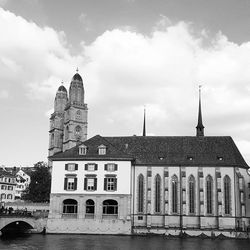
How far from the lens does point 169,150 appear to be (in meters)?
76.7

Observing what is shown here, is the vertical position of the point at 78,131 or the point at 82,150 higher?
the point at 78,131

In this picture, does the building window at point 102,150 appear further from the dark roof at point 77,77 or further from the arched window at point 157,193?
the dark roof at point 77,77

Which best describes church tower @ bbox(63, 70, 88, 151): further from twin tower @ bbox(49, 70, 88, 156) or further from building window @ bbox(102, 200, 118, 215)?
building window @ bbox(102, 200, 118, 215)

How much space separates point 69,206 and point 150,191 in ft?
46.5

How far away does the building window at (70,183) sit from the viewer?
70938 mm

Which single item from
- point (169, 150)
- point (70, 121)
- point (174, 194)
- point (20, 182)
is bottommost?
point (174, 194)

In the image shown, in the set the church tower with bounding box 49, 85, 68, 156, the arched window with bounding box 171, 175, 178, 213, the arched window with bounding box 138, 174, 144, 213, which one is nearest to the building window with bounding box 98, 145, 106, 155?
the arched window with bounding box 138, 174, 144, 213

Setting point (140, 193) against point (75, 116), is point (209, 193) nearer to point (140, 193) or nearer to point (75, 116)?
point (140, 193)

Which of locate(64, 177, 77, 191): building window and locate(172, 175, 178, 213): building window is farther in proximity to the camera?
locate(172, 175, 178, 213): building window

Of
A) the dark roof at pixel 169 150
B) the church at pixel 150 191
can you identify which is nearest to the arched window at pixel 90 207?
the church at pixel 150 191

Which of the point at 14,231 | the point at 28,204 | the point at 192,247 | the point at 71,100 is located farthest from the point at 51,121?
the point at 192,247

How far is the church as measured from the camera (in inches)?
2707

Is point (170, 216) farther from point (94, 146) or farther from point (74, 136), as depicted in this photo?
point (74, 136)

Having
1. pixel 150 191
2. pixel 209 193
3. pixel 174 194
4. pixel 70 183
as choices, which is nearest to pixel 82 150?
pixel 70 183
